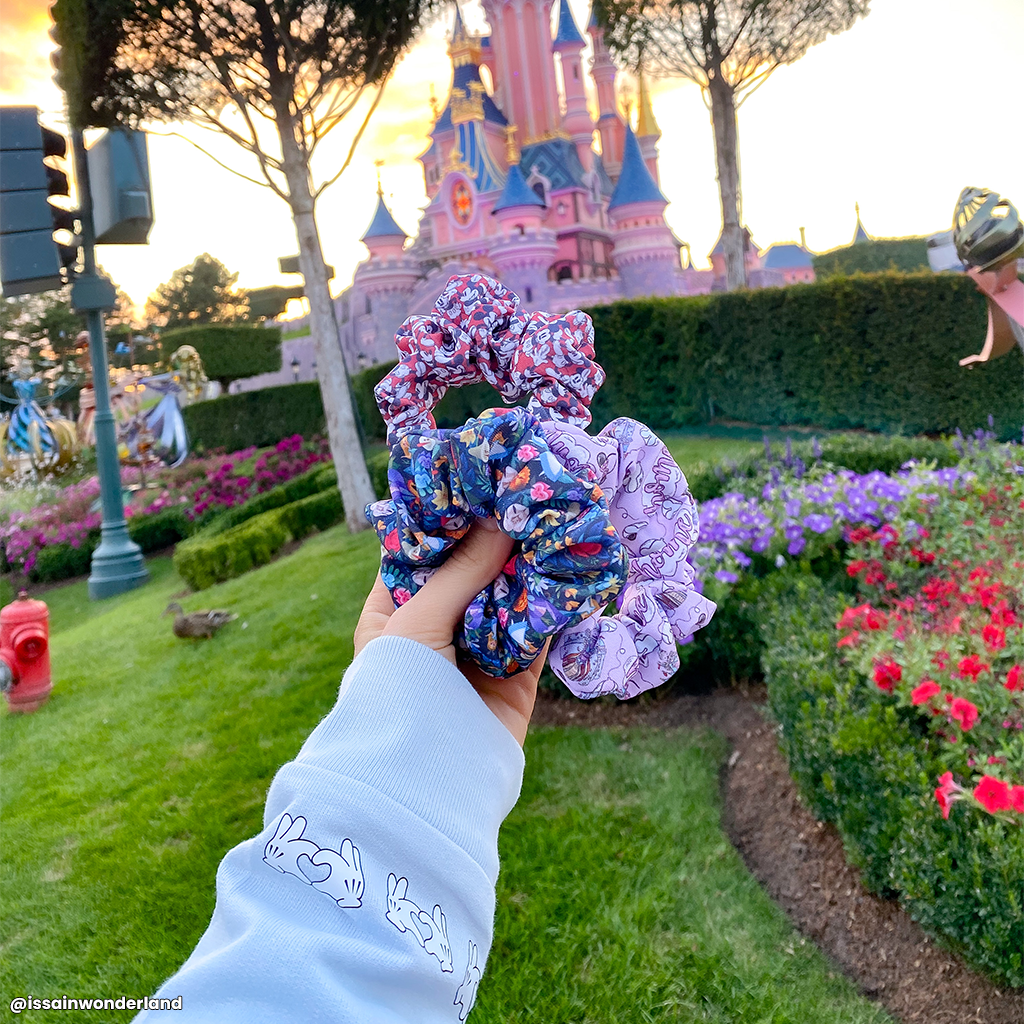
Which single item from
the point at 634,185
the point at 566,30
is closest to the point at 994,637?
the point at 634,185

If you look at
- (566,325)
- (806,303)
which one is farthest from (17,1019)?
(806,303)

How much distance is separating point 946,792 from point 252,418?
702 inches

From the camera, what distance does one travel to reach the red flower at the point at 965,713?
7.91 feet

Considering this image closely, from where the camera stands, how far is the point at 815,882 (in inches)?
109

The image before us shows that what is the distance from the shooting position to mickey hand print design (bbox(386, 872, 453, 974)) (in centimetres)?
70

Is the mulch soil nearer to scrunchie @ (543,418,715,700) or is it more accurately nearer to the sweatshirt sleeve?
scrunchie @ (543,418,715,700)

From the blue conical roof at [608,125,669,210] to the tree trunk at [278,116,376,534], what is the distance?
14474mm

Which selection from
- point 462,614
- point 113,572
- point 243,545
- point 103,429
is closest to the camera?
point 462,614

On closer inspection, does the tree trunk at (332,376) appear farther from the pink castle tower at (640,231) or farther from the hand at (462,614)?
the pink castle tower at (640,231)

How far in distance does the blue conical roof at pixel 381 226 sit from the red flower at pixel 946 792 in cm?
2249

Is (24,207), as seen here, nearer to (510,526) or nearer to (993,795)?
(510,526)

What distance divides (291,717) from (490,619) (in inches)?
149

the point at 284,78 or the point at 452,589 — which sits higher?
the point at 284,78

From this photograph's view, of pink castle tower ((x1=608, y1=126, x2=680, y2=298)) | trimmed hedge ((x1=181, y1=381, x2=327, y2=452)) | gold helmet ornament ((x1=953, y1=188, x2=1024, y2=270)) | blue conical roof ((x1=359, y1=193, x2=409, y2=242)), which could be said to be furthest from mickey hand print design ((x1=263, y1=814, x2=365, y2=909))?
blue conical roof ((x1=359, y1=193, x2=409, y2=242))
